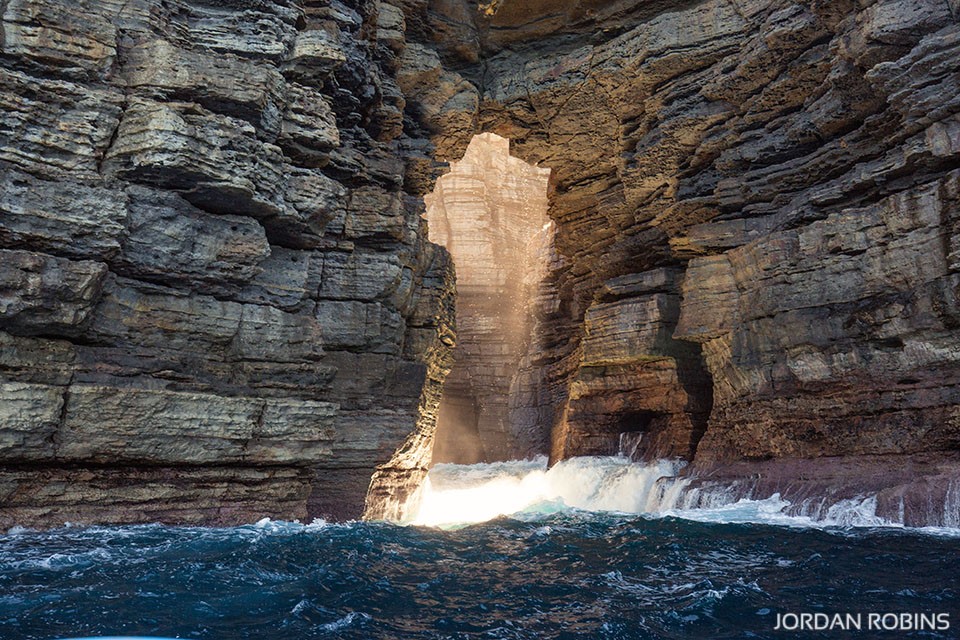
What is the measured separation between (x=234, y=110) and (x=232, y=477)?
7941mm

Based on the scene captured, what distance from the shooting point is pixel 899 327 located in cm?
1623

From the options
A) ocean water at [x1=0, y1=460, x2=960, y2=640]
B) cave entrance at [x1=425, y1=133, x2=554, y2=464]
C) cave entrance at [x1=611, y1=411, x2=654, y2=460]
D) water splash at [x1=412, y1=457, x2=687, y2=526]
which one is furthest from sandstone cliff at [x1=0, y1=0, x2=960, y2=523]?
cave entrance at [x1=425, y1=133, x2=554, y2=464]

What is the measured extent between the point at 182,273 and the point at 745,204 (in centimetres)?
1589

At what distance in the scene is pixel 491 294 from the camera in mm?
46188

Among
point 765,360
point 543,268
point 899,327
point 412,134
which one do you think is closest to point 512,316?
point 543,268

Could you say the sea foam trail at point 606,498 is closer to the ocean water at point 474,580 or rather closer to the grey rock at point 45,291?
the ocean water at point 474,580

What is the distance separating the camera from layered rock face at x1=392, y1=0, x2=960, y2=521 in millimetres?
15844

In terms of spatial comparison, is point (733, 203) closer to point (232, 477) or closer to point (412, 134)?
point (412, 134)

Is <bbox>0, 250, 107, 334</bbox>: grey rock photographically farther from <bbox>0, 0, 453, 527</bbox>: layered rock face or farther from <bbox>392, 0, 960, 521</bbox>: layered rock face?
<bbox>392, 0, 960, 521</bbox>: layered rock face

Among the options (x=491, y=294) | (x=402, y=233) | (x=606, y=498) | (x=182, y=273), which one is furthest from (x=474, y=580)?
(x=491, y=294)

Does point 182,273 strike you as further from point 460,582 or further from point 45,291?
point 460,582

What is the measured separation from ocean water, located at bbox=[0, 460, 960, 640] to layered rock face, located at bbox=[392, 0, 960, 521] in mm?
4369

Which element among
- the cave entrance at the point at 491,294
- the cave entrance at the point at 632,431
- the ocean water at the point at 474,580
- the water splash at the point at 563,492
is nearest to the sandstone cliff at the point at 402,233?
the cave entrance at the point at 632,431

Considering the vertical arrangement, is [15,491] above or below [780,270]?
below
